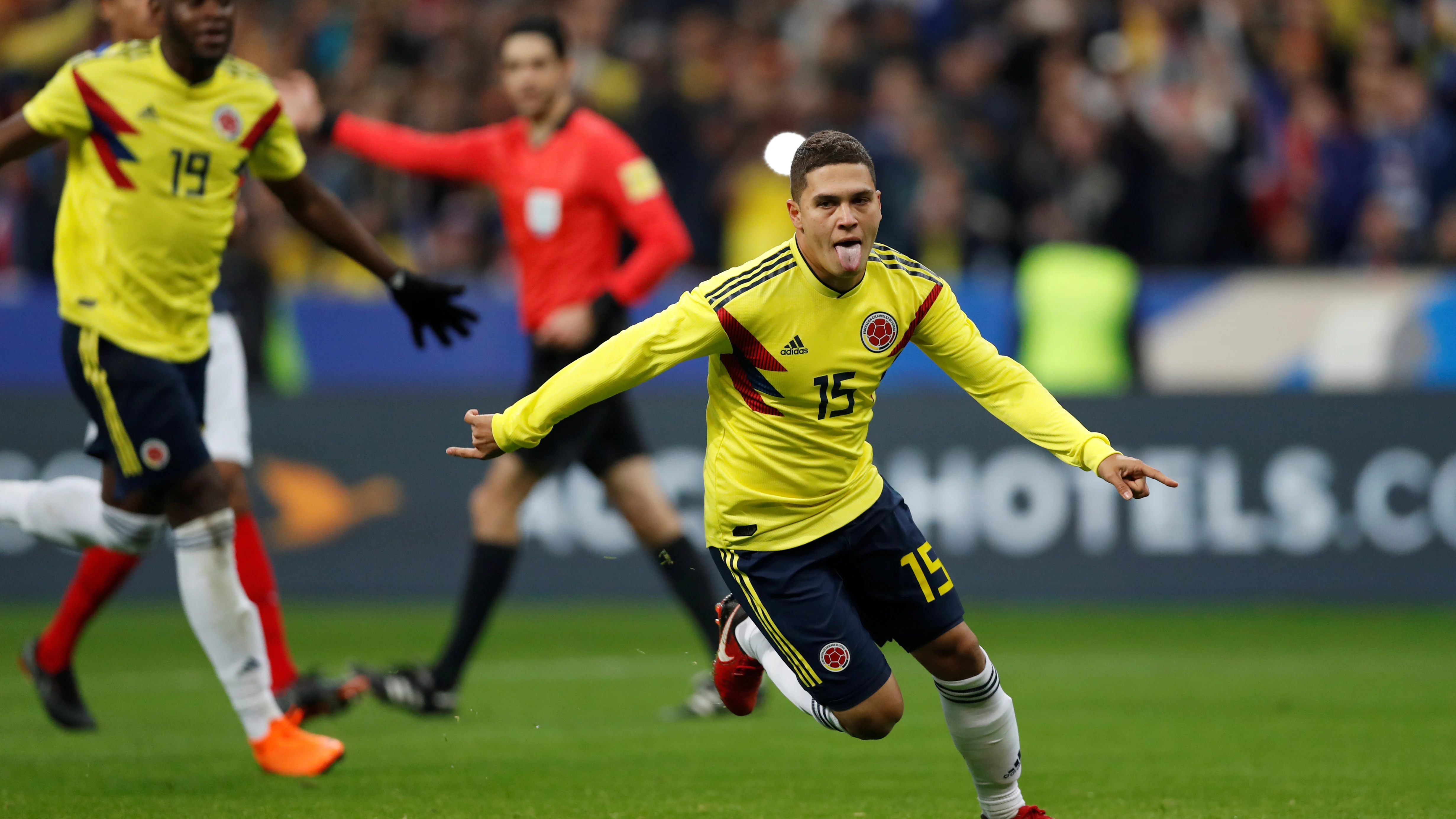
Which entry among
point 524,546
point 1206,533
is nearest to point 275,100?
point 524,546

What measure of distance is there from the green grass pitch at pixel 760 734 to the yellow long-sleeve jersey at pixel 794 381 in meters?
1.02

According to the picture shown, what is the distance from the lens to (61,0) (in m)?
16.4

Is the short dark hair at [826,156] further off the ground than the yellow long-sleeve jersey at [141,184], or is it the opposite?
the short dark hair at [826,156]

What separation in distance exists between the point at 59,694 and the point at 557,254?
2.76 m

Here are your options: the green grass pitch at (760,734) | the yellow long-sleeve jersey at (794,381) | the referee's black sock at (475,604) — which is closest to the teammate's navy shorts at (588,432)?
the referee's black sock at (475,604)

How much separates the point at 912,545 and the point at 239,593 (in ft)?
7.78

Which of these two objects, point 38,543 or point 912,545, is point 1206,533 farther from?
point 38,543

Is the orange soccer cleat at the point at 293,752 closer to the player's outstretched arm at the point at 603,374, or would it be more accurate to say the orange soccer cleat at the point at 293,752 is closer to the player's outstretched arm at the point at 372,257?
the player's outstretched arm at the point at 372,257

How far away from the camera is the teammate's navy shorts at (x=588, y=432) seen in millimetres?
7734

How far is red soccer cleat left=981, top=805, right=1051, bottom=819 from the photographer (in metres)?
5.14

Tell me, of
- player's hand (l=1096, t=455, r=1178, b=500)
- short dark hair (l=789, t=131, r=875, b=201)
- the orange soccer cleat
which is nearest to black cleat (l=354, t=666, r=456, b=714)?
the orange soccer cleat

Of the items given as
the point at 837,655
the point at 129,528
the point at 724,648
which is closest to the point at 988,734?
the point at 837,655

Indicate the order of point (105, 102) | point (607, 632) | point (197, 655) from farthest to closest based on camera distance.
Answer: point (607, 632)
point (197, 655)
point (105, 102)

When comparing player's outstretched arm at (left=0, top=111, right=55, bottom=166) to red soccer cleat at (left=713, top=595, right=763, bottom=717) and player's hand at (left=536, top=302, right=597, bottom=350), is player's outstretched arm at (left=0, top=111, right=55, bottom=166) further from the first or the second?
red soccer cleat at (left=713, top=595, right=763, bottom=717)
